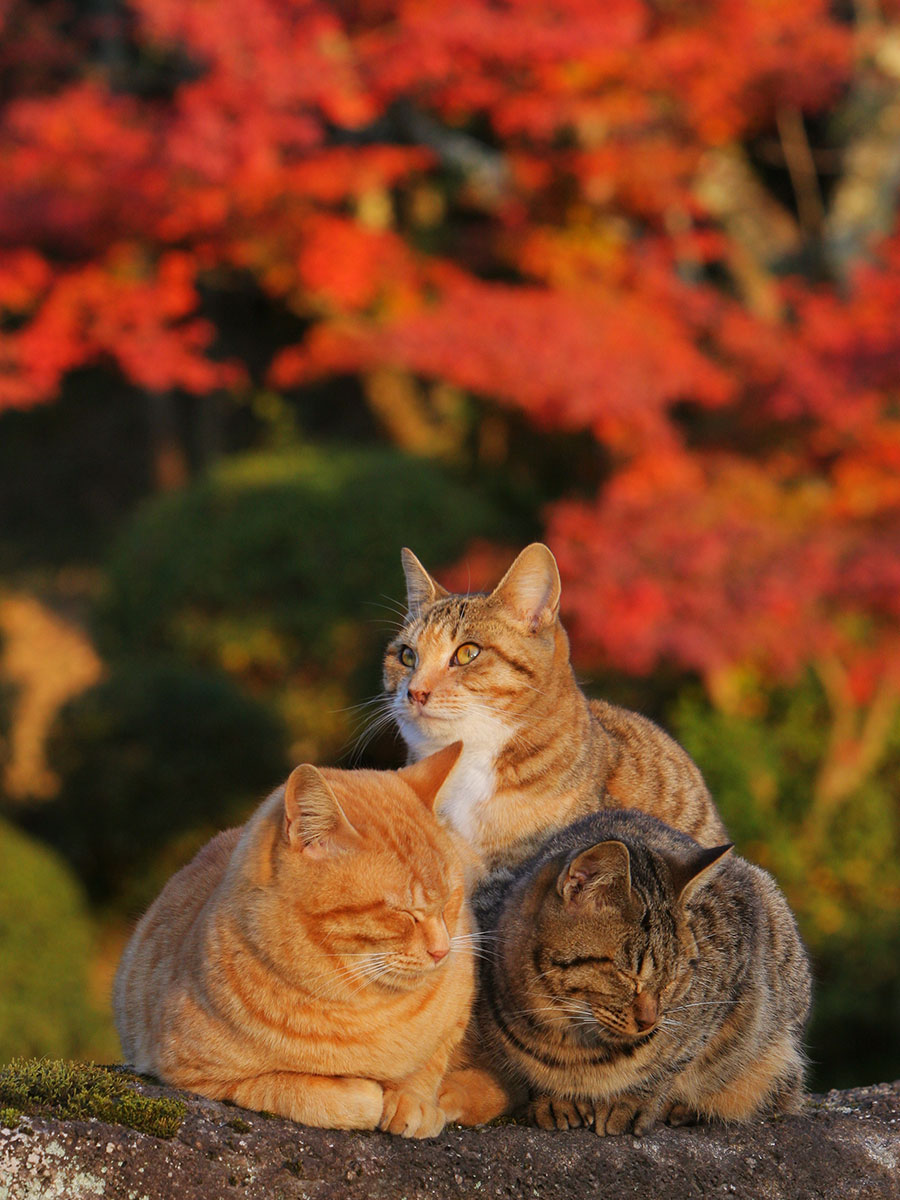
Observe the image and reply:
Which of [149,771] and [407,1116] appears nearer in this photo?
[407,1116]

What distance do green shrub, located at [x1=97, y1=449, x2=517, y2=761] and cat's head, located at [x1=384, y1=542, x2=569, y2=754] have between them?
574 centimetres

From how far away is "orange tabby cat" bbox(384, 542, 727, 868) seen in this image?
3.54 m

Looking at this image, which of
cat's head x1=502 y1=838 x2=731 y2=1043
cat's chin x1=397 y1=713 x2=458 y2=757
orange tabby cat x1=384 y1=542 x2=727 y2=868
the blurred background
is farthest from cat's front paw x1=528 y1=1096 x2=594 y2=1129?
the blurred background

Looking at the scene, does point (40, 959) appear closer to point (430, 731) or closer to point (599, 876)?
point (430, 731)

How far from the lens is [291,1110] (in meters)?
2.72

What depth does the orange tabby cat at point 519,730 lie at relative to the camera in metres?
3.54

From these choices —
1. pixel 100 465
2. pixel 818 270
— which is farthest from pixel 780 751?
pixel 100 465

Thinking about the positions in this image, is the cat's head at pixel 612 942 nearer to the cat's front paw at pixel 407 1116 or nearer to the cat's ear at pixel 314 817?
the cat's front paw at pixel 407 1116

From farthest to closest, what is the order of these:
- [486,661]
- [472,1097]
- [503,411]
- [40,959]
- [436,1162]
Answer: [503,411], [40,959], [486,661], [472,1097], [436,1162]

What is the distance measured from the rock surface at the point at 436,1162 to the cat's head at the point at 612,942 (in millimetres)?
286

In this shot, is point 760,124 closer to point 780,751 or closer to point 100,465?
point 780,751

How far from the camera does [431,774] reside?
303 centimetres

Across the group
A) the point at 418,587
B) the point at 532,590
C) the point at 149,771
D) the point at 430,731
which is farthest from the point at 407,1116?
the point at 149,771

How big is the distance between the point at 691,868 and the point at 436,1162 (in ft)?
2.61
